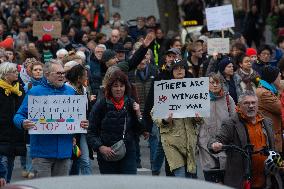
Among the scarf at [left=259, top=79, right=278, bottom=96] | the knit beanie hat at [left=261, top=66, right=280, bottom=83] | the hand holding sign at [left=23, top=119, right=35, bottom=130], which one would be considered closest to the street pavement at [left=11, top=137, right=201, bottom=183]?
the knit beanie hat at [left=261, top=66, right=280, bottom=83]

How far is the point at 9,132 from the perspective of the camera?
42.4 ft

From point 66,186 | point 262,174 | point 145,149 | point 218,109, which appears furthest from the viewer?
point 145,149

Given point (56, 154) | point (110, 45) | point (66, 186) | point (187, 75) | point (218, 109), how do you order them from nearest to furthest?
point (66, 186) < point (56, 154) < point (218, 109) < point (187, 75) < point (110, 45)

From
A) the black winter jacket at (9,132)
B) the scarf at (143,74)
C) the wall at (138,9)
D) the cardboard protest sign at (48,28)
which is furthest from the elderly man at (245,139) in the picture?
the wall at (138,9)

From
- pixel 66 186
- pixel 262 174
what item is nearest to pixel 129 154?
pixel 262 174

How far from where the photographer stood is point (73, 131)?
38.1ft

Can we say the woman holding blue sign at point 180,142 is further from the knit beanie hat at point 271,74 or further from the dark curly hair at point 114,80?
the knit beanie hat at point 271,74

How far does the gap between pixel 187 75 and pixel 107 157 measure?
1834 mm

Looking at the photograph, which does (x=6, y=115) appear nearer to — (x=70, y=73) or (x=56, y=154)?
(x=70, y=73)

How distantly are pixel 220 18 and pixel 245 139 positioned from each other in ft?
41.1

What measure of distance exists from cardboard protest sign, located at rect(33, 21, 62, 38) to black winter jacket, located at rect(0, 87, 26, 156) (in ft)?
39.5

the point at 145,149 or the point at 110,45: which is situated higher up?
the point at 110,45

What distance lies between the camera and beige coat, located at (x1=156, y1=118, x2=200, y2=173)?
1202 cm

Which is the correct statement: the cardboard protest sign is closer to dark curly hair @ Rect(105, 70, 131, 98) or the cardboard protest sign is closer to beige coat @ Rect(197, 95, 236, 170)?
beige coat @ Rect(197, 95, 236, 170)
